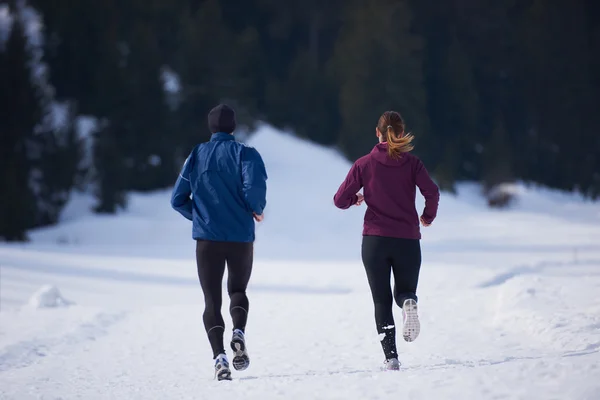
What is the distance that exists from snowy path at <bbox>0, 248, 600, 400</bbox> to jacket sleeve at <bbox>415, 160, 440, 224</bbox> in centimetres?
106

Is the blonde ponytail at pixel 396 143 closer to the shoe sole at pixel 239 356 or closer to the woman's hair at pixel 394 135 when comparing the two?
the woman's hair at pixel 394 135

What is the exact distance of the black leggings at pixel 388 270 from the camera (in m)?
5.34

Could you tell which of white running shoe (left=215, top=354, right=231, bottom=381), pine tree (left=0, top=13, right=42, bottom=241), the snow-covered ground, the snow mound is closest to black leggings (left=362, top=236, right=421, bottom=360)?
the snow-covered ground

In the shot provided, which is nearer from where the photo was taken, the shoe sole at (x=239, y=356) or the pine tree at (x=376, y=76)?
the shoe sole at (x=239, y=356)

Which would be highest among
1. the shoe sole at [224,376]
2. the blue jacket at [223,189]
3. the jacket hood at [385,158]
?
the jacket hood at [385,158]

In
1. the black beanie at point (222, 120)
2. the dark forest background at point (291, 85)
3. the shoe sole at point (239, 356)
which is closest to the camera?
the shoe sole at point (239, 356)

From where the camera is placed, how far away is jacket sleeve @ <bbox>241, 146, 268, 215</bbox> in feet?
17.3

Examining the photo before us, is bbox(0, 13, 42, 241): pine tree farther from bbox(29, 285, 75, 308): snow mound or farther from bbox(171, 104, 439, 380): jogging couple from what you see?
bbox(171, 104, 439, 380): jogging couple

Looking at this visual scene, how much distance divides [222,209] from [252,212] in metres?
0.21

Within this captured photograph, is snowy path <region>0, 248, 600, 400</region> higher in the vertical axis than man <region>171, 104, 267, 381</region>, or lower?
lower

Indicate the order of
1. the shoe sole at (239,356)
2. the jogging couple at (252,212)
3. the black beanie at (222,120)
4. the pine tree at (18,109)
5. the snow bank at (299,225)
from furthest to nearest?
the pine tree at (18,109) → the snow bank at (299,225) → the black beanie at (222,120) → the jogging couple at (252,212) → the shoe sole at (239,356)

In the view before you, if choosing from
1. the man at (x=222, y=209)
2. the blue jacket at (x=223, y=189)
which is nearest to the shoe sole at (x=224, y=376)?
the man at (x=222, y=209)

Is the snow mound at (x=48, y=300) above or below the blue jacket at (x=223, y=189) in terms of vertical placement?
below

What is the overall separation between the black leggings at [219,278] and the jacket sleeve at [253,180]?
30cm
